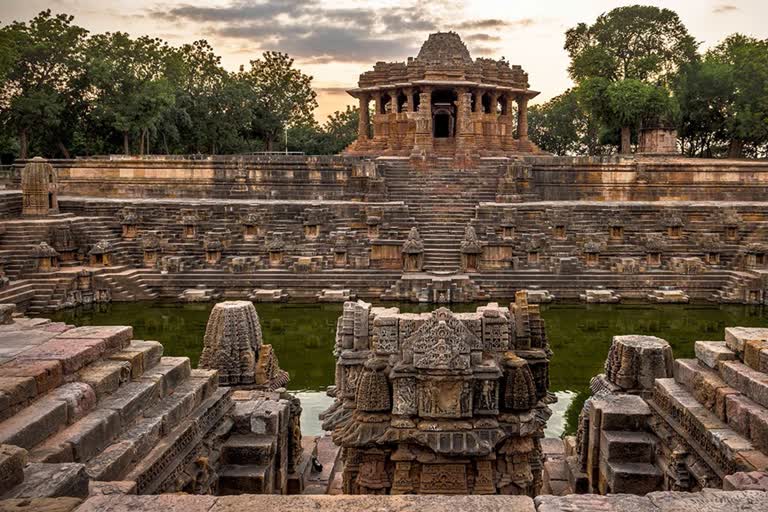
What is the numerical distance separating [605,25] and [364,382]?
36.8 metres

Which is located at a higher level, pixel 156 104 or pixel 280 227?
pixel 156 104

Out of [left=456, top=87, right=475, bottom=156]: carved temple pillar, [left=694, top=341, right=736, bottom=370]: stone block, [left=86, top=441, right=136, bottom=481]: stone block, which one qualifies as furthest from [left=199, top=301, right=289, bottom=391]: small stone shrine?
[left=456, top=87, right=475, bottom=156]: carved temple pillar

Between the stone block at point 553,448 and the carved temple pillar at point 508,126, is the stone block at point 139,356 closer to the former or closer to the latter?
the stone block at point 553,448

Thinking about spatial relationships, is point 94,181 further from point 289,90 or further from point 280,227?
point 289,90

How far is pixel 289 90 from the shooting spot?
139ft

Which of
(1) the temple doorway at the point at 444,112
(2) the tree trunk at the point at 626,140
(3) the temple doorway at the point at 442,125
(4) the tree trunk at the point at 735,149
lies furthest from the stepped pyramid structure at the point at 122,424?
(4) the tree trunk at the point at 735,149

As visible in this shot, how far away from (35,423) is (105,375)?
0.83 metres

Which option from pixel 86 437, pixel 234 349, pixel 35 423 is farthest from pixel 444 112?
pixel 35 423

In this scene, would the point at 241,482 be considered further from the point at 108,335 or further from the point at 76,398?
the point at 76,398

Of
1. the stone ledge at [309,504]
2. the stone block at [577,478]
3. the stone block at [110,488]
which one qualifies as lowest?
the stone block at [577,478]

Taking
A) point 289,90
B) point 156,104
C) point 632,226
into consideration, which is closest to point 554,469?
point 632,226

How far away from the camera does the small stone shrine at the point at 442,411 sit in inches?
209

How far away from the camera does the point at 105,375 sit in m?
4.62

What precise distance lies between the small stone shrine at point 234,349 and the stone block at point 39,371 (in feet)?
8.44
